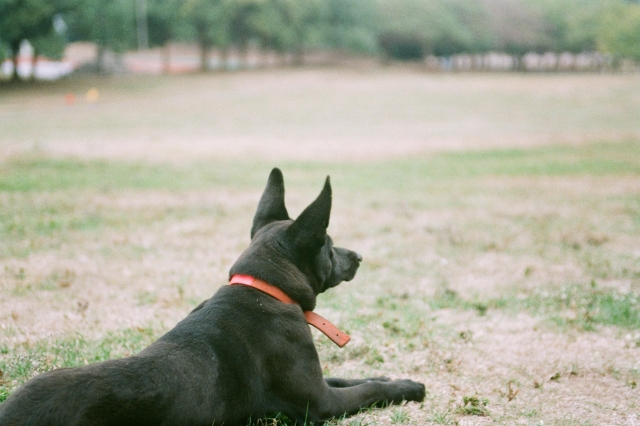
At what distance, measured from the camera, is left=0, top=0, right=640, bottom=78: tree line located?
165ft

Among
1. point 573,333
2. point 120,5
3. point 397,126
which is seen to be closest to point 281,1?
point 120,5

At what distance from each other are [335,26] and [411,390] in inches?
2927

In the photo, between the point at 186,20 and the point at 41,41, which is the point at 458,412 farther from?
the point at 186,20

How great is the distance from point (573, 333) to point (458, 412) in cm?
219

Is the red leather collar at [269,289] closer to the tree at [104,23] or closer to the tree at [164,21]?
the tree at [104,23]

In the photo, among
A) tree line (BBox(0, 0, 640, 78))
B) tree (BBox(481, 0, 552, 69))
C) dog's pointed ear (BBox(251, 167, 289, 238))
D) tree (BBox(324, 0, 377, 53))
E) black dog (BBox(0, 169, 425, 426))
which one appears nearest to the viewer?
black dog (BBox(0, 169, 425, 426))

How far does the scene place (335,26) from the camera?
247ft

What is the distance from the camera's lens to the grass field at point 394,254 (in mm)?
A: 5188

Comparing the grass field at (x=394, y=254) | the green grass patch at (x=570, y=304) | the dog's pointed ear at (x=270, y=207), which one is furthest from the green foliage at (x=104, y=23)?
the dog's pointed ear at (x=270, y=207)

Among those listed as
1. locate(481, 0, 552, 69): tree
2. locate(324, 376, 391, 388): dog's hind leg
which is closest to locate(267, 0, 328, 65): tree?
locate(481, 0, 552, 69): tree

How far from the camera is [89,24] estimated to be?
51.4m

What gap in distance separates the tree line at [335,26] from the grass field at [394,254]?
93.6 ft

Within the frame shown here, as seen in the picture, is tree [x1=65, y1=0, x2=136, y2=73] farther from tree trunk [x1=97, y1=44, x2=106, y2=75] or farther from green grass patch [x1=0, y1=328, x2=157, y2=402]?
green grass patch [x1=0, y1=328, x2=157, y2=402]

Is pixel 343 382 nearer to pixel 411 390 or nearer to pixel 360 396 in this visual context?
pixel 360 396
